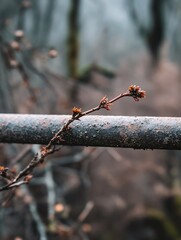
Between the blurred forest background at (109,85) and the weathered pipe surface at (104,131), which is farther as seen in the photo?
the blurred forest background at (109,85)

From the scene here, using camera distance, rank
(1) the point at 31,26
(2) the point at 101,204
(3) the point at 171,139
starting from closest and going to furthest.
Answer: (3) the point at 171,139
(2) the point at 101,204
(1) the point at 31,26

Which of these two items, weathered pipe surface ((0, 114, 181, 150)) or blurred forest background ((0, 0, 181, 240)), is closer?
weathered pipe surface ((0, 114, 181, 150))

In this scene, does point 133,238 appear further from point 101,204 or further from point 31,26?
point 31,26

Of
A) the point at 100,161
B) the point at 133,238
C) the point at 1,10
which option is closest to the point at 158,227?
the point at 133,238

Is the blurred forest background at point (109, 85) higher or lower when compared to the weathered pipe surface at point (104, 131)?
higher

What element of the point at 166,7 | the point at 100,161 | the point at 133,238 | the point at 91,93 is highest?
the point at 166,7
